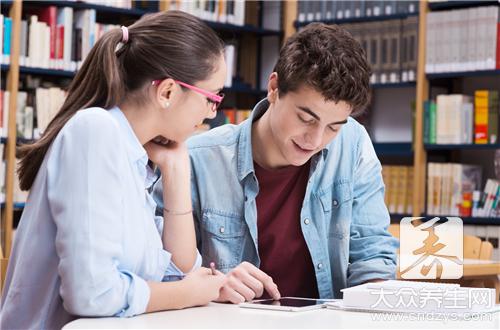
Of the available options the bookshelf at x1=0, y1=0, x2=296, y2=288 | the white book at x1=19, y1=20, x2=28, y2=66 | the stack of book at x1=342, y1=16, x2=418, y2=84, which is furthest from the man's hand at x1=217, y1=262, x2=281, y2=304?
the stack of book at x1=342, y1=16, x2=418, y2=84

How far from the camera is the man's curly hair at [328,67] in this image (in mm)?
1858

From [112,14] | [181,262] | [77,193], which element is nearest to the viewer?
[77,193]

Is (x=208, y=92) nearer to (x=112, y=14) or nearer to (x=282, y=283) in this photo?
(x=282, y=283)

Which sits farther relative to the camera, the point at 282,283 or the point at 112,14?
the point at 112,14

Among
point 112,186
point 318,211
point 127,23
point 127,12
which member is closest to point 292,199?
point 318,211

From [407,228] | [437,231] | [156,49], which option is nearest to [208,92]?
[156,49]

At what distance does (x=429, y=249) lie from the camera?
2.11m

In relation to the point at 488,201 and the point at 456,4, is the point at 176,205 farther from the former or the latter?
the point at 456,4

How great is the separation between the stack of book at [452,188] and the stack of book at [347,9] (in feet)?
3.15

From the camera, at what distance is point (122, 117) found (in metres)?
1.59

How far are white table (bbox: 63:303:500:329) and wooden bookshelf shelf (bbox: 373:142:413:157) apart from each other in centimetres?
345

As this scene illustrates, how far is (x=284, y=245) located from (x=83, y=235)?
2.48 ft

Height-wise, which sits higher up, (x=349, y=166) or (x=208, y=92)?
(x=208, y=92)

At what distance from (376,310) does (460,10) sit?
136 inches
